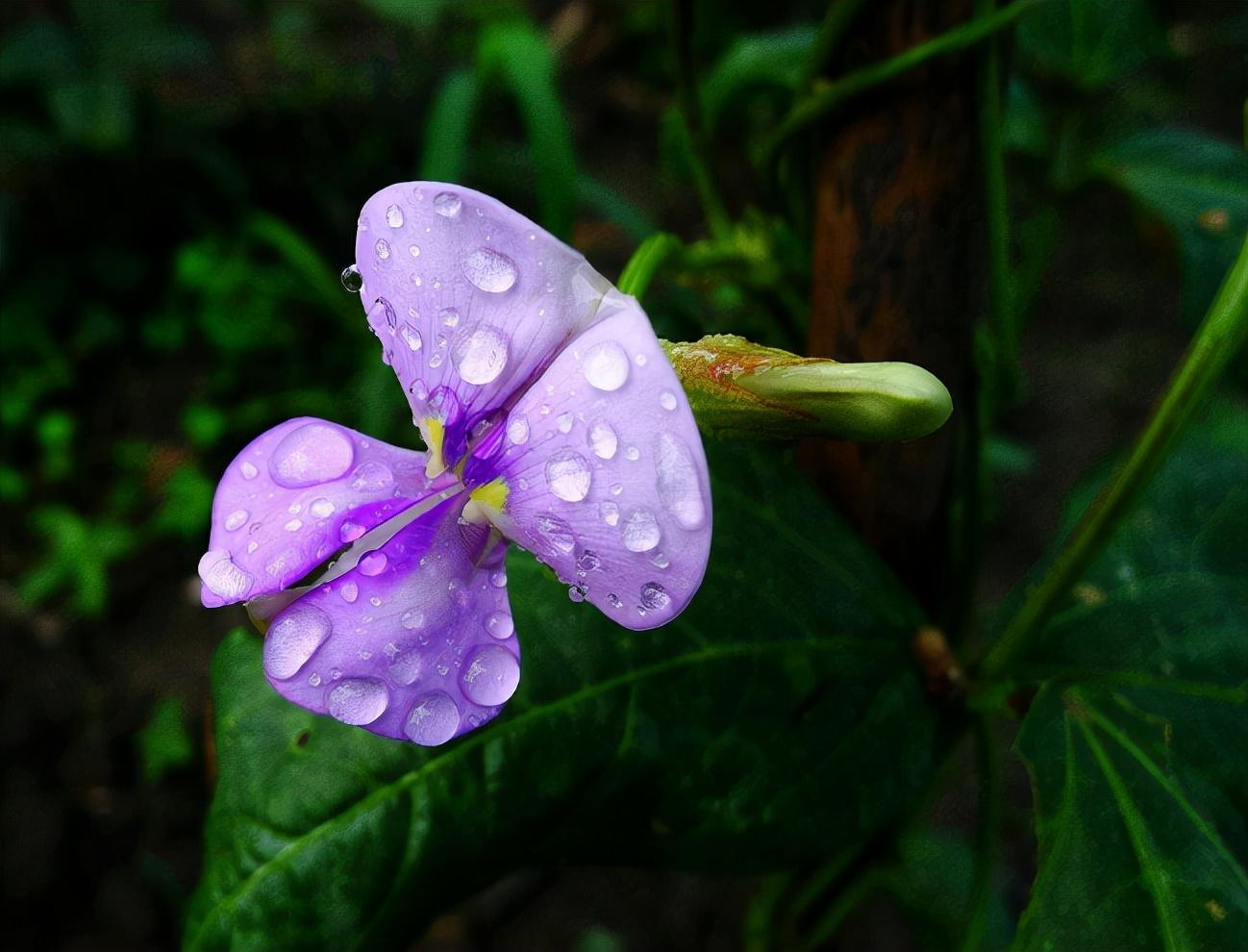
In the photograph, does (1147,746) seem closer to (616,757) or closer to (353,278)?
(616,757)

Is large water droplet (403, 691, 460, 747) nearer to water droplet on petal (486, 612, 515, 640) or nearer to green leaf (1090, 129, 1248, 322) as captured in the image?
water droplet on petal (486, 612, 515, 640)

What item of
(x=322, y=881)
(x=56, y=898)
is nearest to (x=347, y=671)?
(x=322, y=881)

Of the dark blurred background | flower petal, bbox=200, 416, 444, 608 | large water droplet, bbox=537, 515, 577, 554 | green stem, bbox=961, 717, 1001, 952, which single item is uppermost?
large water droplet, bbox=537, 515, 577, 554

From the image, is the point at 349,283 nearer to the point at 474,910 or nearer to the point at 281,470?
the point at 281,470

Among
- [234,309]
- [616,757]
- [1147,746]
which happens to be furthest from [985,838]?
[234,309]

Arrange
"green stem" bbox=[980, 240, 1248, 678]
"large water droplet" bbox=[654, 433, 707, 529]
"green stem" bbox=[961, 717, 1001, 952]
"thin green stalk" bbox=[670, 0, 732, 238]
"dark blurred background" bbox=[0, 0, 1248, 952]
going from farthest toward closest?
"dark blurred background" bbox=[0, 0, 1248, 952], "thin green stalk" bbox=[670, 0, 732, 238], "green stem" bbox=[961, 717, 1001, 952], "green stem" bbox=[980, 240, 1248, 678], "large water droplet" bbox=[654, 433, 707, 529]

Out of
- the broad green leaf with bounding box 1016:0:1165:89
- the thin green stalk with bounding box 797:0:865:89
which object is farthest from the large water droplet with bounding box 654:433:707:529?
the broad green leaf with bounding box 1016:0:1165:89

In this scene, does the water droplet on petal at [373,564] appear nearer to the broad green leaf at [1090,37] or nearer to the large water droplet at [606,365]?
the large water droplet at [606,365]
